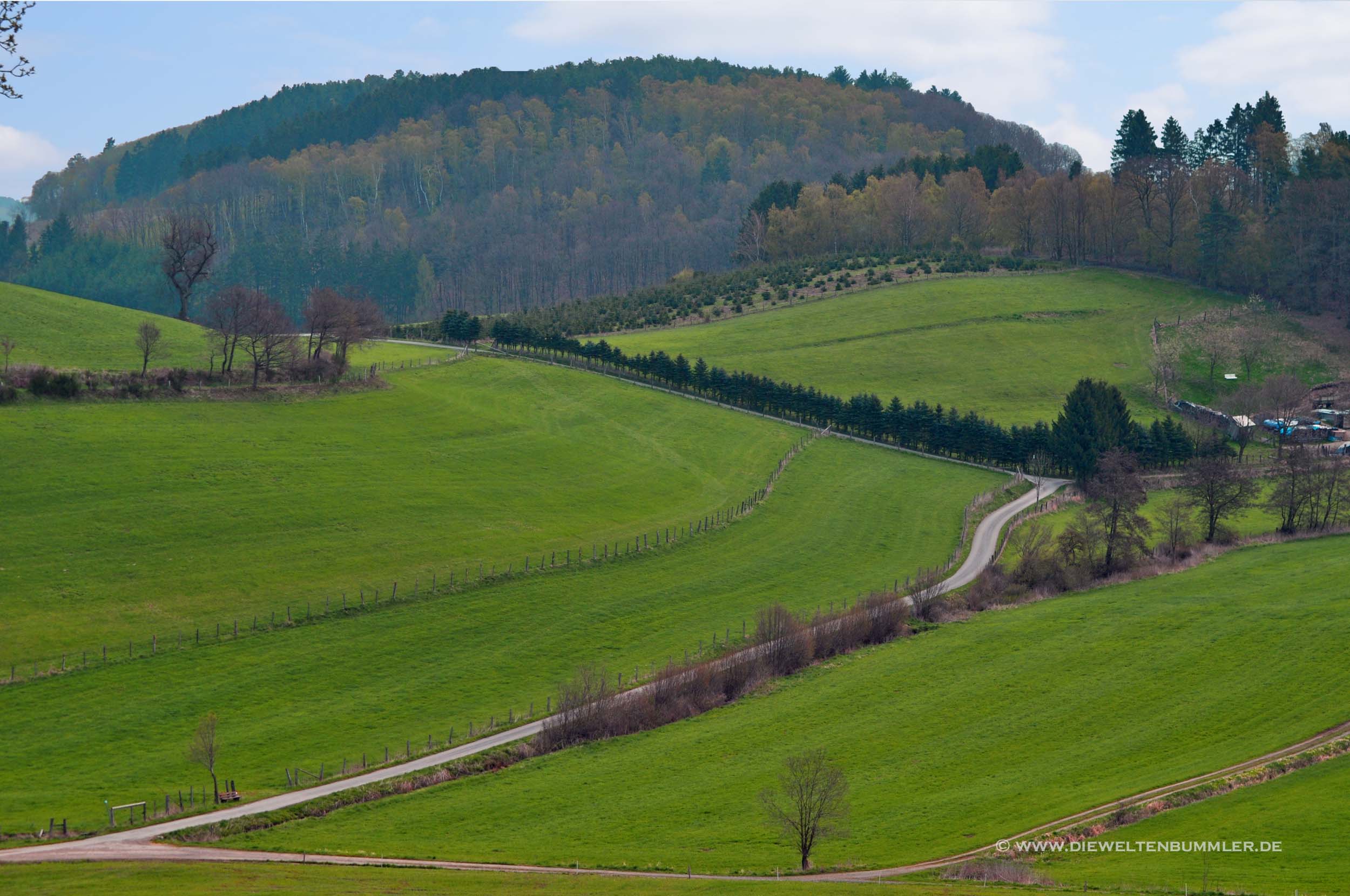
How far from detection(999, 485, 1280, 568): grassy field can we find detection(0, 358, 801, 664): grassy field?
21863 millimetres

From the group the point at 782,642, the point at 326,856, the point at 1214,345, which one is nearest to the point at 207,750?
the point at 326,856

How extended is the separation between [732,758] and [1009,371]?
92.8 m

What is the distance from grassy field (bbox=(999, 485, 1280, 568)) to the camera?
85.5 meters

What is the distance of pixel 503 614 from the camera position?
6838 cm

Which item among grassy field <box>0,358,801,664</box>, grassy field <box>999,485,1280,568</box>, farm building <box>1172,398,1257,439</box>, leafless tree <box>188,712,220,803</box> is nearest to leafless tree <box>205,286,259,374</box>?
grassy field <box>0,358,801,664</box>

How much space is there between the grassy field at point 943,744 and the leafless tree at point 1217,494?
15959 millimetres

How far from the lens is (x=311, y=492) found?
79938mm

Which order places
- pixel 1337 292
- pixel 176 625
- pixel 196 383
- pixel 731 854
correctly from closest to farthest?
pixel 731 854 < pixel 176 625 < pixel 196 383 < pixel 1337 292

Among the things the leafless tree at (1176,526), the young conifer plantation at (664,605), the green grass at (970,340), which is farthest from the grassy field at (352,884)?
the green grass at (970,340)

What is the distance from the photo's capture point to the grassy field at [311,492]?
6350 cm

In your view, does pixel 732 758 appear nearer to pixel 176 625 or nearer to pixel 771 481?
pixel 176 625

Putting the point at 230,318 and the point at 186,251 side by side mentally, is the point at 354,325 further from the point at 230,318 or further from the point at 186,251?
the point at 186,251

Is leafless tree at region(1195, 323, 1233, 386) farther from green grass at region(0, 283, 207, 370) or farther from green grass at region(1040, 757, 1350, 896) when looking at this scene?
green grass at region(0, 283, 207, 370)

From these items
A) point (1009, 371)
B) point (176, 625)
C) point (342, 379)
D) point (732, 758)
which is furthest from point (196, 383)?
point (1009, 371)
